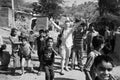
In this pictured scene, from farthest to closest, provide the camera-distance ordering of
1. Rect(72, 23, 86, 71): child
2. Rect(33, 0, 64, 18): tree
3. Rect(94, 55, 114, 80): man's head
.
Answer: Rect(33, 0, 64, 18): tree → Rect(72, 23, 86, 71): child → Rect(94, 55, 114, 80): man's head

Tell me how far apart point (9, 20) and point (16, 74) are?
1311cm

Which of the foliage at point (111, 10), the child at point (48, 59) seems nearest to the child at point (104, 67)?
the child at point (48, 59)

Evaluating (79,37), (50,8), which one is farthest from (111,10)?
(79,37)

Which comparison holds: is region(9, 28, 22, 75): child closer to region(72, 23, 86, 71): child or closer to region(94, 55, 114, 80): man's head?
region(72, 23, 86, 71): child

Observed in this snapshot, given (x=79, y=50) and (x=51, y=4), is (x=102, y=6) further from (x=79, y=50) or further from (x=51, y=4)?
(x=79, y=50)

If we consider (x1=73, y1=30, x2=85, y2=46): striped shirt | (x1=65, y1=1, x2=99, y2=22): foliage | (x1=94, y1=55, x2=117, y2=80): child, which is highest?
(x1=94, y1=55, x2=117, y2=80): child

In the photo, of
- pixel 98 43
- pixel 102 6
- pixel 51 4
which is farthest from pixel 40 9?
pixel 98 43

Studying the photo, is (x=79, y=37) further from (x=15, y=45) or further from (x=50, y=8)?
(x=50, y=8)

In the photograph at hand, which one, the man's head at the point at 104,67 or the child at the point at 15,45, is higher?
the man's head at the point at 104,67

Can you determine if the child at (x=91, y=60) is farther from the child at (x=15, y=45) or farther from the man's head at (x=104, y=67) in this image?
the child at (x=15, y=45)

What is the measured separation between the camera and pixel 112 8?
Result: 21516 mm

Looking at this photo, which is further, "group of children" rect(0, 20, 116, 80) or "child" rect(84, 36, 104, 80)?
"child" rect(84, 36, 104, 80)

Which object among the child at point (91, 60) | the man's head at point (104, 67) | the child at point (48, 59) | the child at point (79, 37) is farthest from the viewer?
the child at point (79, 37)

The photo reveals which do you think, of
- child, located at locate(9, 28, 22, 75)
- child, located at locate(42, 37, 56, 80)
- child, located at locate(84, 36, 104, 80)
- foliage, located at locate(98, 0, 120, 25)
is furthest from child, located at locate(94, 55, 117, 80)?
foliage, located at locate(98, 0, 120, 25)
